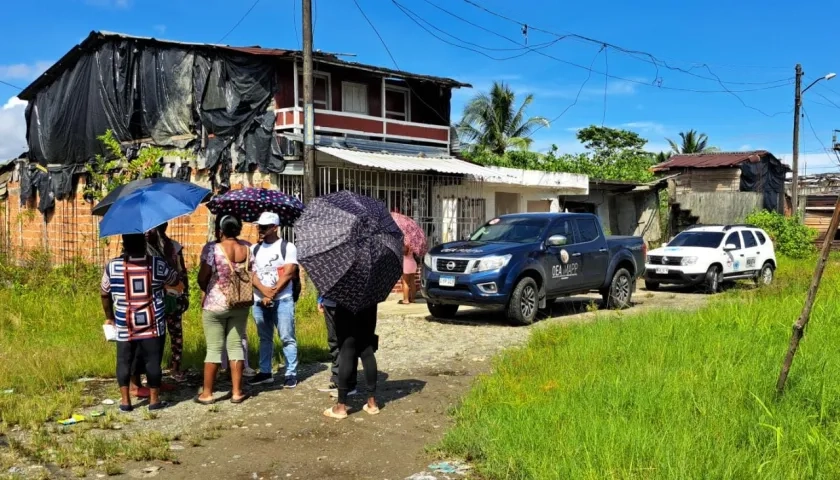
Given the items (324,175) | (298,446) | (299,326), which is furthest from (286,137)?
(298,446)

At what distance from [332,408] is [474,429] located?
150 centimetres

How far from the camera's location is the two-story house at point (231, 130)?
15.9m

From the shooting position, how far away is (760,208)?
30.9 metres

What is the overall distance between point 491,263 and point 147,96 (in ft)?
38.6

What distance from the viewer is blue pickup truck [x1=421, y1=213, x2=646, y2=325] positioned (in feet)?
36.5

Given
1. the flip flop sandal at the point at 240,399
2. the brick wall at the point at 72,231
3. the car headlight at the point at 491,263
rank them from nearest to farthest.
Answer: the flip flop sandal at the point at 240,399, the car headlight at the point at 491,263, the brick wall at the point at 72,231

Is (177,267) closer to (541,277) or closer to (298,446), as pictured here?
(298,446)

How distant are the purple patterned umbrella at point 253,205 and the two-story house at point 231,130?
689 cm

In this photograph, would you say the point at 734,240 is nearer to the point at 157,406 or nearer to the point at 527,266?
the point at 527,266

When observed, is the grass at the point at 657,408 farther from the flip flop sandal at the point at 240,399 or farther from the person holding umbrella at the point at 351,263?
the flip flop sandal at the point at 240,399

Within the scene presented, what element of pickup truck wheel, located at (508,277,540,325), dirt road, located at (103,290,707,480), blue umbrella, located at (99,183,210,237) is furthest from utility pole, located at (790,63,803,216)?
blue umbrella, located at (99,183,210,237)

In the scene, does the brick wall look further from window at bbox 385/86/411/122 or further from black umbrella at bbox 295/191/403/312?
black umbrella at bbox 295/191/403/312

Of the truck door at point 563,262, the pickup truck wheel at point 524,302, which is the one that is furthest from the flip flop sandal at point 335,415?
the truck door at point 563,262

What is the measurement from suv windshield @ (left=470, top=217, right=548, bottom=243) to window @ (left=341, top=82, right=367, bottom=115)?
786 cm
